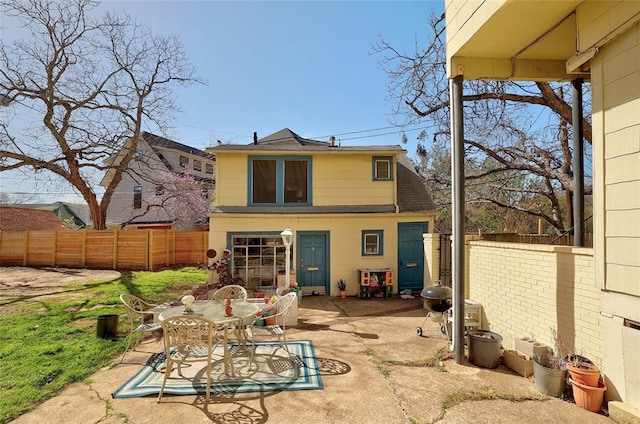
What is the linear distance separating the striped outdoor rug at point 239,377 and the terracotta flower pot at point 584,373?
3096mm

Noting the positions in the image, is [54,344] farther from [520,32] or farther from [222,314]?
[520,32]

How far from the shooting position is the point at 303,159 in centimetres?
1030

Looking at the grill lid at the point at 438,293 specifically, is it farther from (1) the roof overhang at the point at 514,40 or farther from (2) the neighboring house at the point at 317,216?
(2) the neighboring house at the point at 317,216

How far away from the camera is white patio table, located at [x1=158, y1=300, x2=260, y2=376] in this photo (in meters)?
4.25

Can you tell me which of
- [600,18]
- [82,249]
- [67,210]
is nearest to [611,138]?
[600,18]

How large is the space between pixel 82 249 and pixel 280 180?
430 inches

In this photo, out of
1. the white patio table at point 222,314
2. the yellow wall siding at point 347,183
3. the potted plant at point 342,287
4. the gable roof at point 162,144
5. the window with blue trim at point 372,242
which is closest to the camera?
the white patio table at point 222,314

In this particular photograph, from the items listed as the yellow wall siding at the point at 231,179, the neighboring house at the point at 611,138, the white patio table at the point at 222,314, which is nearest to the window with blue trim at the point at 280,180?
the yellow wall siding at the point at 231,179

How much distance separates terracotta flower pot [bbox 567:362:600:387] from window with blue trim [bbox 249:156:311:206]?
25.3 ft

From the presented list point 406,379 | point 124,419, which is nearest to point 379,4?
point 406,379

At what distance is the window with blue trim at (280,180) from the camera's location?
10.1 meters

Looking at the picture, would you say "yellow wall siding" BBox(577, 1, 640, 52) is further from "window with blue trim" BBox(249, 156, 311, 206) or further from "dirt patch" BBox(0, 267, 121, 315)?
"dirt patch" BBox(0, 267, 121, 315)

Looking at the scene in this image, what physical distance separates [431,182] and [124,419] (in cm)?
1516

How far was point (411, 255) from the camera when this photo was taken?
1023 cm
